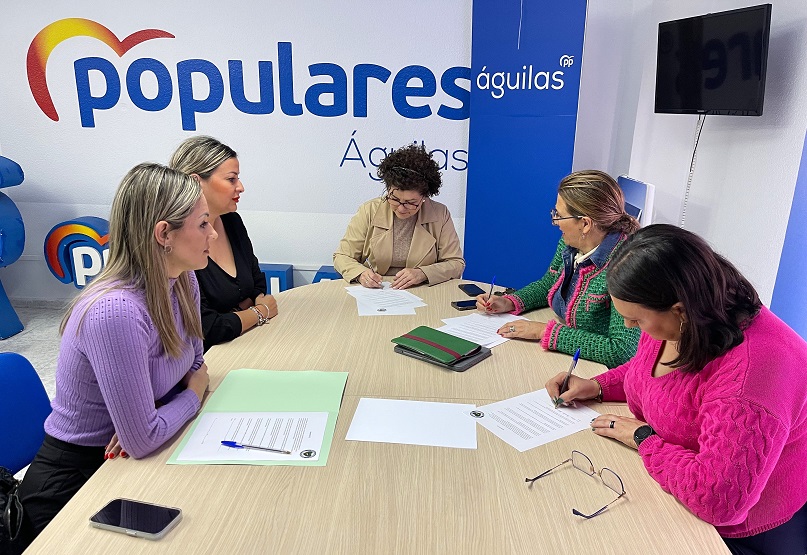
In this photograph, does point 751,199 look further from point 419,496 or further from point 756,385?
point 419,496

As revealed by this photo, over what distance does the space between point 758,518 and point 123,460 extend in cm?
147

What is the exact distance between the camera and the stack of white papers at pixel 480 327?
2.13 meters

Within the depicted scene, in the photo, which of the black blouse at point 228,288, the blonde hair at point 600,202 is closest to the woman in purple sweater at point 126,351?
the black blouse at point 228,288

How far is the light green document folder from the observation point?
161 centimetres

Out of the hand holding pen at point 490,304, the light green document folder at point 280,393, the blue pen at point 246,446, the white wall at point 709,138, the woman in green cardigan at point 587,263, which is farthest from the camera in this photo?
the white wall at point 709,138

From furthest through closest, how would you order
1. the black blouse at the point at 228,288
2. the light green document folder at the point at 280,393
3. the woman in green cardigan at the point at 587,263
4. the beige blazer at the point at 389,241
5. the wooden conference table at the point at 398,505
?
the beige blazer at the point at 389,241
the black blouse at the point at 228,288
the woman in green cardigan at the point at 587,263
the light green document folder at the point at 280,393
the wooden conference table at the point at 398,505

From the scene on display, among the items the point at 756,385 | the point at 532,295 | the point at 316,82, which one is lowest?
the point at 532,295

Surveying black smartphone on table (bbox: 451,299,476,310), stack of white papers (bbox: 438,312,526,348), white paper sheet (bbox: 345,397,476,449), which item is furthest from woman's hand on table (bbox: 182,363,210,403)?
black smartphone on table (bbox: 451,299,476,310)

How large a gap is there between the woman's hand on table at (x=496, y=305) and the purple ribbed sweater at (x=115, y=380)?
49.4 inches

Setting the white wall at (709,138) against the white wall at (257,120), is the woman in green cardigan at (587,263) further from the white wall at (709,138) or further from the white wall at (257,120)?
the white wall at (257,120)

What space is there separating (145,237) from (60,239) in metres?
3.57

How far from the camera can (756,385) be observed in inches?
46.3

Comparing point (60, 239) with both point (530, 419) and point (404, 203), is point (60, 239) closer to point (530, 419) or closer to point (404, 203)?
point (404, 203)

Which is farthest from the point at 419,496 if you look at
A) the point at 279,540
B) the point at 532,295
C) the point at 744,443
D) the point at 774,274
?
the point at 774,274
